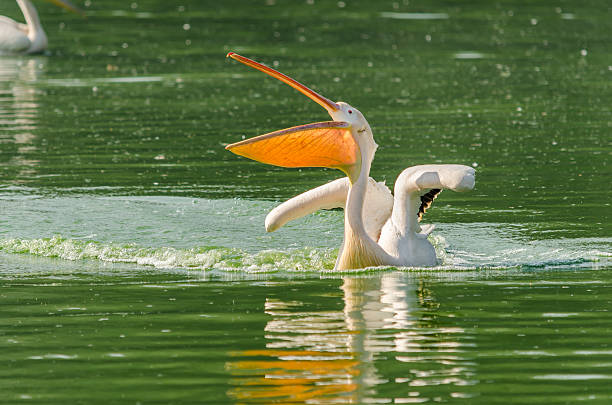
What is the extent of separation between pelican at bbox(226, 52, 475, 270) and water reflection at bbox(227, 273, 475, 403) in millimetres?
698

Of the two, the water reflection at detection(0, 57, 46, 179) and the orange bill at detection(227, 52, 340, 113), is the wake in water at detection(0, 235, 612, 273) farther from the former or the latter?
the water reflection at detection(0, 57, 46, 179)

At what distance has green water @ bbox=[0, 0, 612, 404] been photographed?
657 centimetres

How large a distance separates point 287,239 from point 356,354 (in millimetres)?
3941

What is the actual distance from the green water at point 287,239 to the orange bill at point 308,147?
0.80 m

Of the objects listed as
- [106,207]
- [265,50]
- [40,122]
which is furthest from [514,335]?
[265,50]

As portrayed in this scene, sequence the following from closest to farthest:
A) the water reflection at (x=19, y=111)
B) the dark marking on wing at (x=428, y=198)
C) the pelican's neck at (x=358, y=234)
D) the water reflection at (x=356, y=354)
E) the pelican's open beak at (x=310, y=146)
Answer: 1. the water reflection at (x=356, y=354)
2. the pelican's open beak at (x=310, y=146)
3. the pelican's neck at (x=358, y=234)
4. the dark marking on wing at (x=428, y=198)
5. the water reflection at (x=19, y=111)

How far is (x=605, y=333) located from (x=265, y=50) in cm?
1739

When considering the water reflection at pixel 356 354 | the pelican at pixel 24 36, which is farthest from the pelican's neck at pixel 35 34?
the water reflection at pixel 356 354

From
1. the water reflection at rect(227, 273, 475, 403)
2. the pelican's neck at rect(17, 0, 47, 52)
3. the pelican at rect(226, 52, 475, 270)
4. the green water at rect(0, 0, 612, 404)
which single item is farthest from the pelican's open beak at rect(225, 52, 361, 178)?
the pelican's neck at rect(17, 0, 47, 52)

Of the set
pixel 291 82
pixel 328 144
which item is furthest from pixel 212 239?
pixel 291 82

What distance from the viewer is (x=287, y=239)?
10742 mm

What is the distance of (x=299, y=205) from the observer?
9.38 metres

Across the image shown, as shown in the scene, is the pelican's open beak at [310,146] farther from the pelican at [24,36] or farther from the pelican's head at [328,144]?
the pelican at [24,36]

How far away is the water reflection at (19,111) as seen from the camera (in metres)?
14.4
